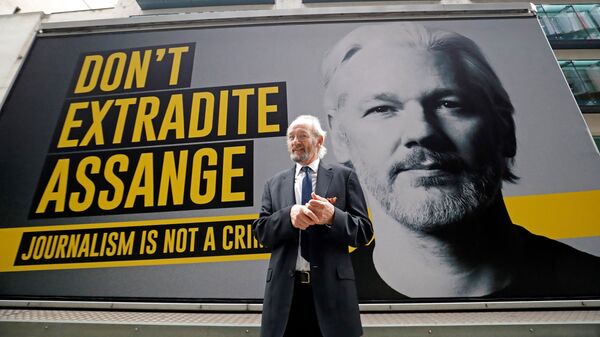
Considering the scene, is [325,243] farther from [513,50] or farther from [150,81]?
[513,50]

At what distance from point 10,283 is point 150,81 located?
1825mm

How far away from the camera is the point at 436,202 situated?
7.36ft

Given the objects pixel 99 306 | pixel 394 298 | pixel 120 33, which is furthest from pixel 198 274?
pixel 120 33

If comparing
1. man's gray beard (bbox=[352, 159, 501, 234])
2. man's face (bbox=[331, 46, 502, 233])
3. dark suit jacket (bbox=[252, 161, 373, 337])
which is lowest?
dark suit jacket (bbox=[252, 161, 373, 337])

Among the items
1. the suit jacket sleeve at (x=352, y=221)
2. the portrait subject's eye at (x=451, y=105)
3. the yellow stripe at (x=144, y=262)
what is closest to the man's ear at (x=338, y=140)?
the portrait subject's eye at (x=451, y=105)

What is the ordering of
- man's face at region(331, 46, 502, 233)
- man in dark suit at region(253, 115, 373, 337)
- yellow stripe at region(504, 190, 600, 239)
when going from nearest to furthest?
man in dark suit at region(253, 115, 373, 337)
yellow stripe at region(504, 190, 600, 239)
man's face at region(331, 46, 502, 233)

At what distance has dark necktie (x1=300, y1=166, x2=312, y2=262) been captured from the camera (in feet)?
3.14

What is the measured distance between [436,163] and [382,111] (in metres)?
0.58

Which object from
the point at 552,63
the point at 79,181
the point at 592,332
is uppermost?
the point at 552,63

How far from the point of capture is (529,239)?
83.7 inches

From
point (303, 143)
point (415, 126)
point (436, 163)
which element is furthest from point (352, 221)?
point (415, 126)

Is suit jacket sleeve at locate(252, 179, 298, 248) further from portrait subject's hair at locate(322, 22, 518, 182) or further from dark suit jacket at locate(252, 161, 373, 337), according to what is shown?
portrait subject's hair at locate(322, 22, 518, 182)

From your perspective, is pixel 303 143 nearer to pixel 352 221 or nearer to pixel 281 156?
pixel 352 221

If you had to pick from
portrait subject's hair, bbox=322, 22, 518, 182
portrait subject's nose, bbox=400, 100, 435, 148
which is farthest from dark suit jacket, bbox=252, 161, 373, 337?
portrait subject's hair, bbox=322, 22, 518, 182
